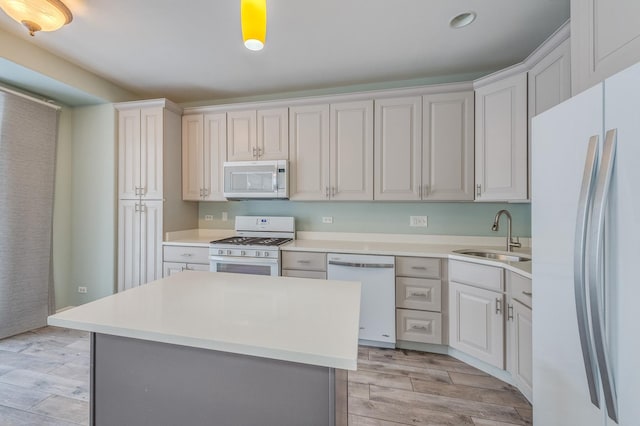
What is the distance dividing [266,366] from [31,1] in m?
2.46

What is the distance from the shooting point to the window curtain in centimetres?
256

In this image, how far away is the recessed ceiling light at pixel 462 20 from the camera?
1.94m

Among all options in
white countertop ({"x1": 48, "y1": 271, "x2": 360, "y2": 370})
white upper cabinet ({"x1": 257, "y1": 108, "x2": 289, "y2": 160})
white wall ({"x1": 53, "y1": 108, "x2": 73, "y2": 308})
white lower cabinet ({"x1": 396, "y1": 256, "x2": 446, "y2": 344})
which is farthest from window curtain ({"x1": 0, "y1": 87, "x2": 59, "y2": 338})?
white lower cabinet ({"x1": 396, "y1": 256, "x2": 446, "y2": 344})

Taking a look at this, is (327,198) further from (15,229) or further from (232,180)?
(15,229)

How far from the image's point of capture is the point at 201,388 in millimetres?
868

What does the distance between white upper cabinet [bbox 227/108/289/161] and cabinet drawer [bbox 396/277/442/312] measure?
5.75 ft

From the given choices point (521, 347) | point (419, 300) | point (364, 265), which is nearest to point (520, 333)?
point (521, 347)

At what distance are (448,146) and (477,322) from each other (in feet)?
5.01

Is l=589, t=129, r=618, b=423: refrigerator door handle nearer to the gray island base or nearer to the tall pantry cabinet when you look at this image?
the gray island base

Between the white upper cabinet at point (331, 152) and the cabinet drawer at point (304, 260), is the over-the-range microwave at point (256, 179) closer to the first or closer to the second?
the white upper cabinet at point (331, 152)

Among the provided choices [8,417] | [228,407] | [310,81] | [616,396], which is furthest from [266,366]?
[310,81]

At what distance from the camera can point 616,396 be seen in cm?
75

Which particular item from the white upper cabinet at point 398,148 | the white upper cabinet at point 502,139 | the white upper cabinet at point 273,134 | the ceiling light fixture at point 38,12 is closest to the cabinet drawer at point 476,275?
the white upper cabinet at point 502,139

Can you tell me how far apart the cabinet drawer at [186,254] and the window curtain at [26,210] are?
125 cm
